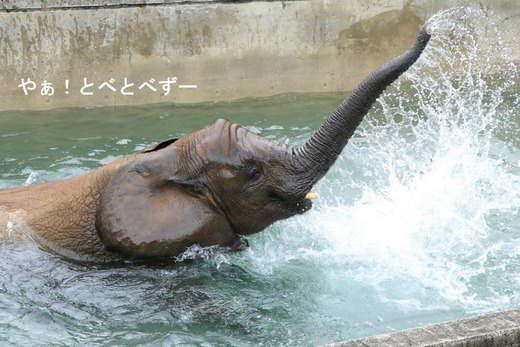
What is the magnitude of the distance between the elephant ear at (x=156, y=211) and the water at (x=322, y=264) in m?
0.21

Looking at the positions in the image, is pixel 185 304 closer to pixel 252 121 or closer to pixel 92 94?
pixel 252 121

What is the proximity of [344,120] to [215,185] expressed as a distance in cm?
98

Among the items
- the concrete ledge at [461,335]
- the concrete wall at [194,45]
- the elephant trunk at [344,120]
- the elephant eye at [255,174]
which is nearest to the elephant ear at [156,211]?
the elephant eye at [255,174]

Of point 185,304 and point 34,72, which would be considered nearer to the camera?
point 185,304

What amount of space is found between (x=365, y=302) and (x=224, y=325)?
1133mm

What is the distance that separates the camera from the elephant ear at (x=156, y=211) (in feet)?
17.0

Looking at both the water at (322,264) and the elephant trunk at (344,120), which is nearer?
the elephant trunk at (344,120)

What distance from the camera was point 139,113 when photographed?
10984mm

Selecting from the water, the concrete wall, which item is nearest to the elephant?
the water

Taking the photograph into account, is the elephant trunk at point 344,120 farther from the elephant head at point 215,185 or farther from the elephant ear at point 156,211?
the elephant ear at point 156,211

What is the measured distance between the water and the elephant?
0.18 meters

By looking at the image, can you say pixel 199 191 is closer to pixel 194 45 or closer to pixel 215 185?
pixel 215 185

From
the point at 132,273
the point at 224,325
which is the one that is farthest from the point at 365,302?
the point at 132,273

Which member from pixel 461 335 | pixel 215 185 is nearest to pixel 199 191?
pixel 215 185
